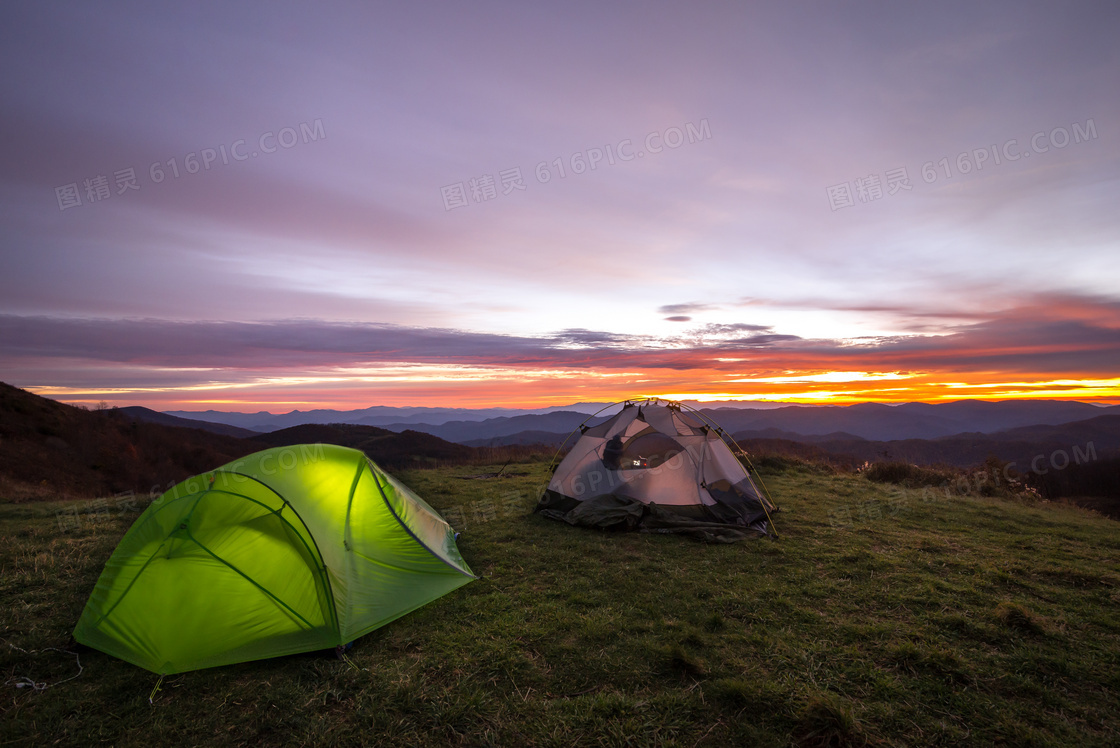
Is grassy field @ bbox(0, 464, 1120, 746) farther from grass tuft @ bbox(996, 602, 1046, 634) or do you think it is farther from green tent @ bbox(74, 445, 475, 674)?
green tent @ bbox(74, 445, 475, 674)

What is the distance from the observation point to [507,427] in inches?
5886

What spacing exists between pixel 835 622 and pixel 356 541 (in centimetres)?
571

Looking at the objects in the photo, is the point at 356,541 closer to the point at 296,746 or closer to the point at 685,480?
the point at 296,746

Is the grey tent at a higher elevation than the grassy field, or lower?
higher

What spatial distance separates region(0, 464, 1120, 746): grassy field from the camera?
3627mm

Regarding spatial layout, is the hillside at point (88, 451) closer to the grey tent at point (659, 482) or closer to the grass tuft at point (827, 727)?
the grey tent at point (659, 482)

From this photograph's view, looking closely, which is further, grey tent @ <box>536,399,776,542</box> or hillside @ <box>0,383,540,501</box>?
hillside @ <box>0,383,540,501</box>

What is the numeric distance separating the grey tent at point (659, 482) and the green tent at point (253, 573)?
388cm

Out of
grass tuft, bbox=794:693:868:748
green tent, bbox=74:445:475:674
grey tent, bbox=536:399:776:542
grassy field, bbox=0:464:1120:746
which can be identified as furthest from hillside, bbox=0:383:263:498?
grass tuft, bbox=794:693:868:748

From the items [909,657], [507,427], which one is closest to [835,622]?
[909,657]

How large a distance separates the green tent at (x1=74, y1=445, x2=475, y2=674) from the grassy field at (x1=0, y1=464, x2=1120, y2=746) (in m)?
0.24

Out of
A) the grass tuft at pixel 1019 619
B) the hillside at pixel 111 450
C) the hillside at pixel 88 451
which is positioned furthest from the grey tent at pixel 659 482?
the hillside at pixel 88 451

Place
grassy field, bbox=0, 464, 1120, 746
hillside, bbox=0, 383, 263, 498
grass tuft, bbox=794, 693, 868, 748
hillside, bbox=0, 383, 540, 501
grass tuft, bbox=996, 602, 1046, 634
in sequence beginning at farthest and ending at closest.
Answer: hillside, bbox=0, 383, 263, 498
hillside, bbox=0, 383, 540, 501
grass tuft, bbox=996, 602, 1046, 634
grassy field, bbox=0, 464, 1120, 746
grass tuft, bbox=794, 693, 868, 748

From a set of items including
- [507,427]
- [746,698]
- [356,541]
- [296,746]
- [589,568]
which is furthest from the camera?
[507,427]
